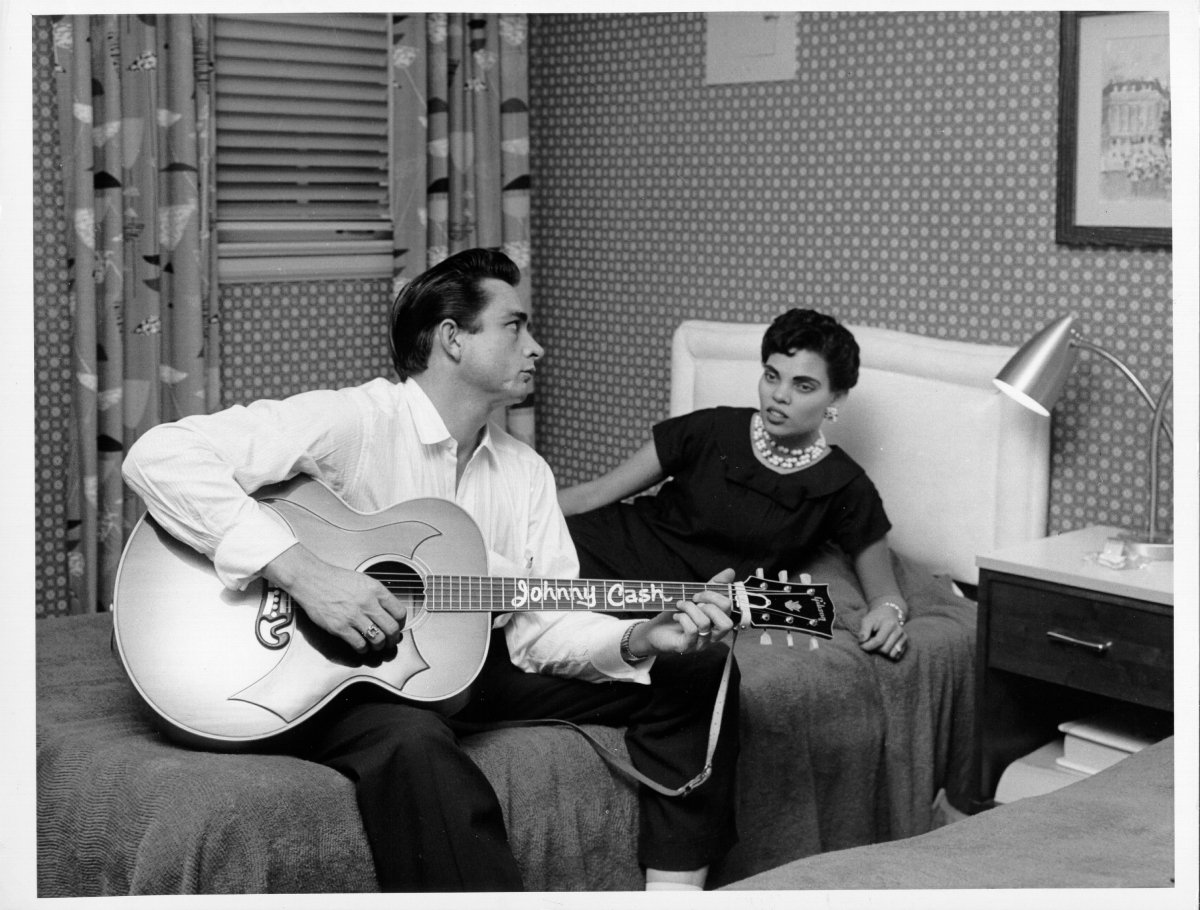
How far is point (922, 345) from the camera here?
2980mm

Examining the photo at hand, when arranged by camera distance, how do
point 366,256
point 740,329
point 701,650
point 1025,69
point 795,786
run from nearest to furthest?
point 701,650 < point 795,786 < point 1025,69 < point 740,329 < point 366,256

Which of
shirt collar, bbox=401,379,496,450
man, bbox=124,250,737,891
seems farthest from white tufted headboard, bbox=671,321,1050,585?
shirt collar, bbox=401,379,496,450

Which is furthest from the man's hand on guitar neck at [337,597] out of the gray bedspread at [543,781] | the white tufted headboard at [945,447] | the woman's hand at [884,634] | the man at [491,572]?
the white tufted headboard at [945,447]

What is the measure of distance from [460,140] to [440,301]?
1518mm

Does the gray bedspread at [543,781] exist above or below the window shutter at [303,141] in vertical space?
below

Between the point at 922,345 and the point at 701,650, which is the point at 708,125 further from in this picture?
the point at 701,650

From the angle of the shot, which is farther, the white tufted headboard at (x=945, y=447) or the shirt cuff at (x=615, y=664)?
the white tufted headboard at (x=945, y=447)

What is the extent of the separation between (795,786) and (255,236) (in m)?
1.95

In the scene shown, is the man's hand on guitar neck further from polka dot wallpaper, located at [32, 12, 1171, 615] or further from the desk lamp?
polka dot wallpaper, located at [32, 12, 1171, 615]

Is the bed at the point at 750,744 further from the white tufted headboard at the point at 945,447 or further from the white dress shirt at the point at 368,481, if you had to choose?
the white dress shirt at the point at 368,481

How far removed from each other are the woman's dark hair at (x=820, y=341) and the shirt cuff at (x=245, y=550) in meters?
1.16

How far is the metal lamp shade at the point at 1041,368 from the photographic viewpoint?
261 centimetres

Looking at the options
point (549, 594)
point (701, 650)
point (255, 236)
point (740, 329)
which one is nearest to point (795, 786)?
point (701, 650)

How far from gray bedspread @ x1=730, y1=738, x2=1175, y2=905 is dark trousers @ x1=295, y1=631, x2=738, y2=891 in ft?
1.27
